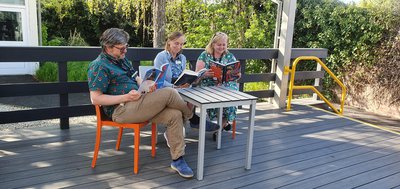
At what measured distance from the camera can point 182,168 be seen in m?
2.46

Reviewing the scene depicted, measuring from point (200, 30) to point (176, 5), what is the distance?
873mm

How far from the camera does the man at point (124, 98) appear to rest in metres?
2.33

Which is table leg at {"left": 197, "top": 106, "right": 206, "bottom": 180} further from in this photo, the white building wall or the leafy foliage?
the white building wall

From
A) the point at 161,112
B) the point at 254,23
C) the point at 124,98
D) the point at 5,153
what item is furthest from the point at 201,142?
the point at 254,23

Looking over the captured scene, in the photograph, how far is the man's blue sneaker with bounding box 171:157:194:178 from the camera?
244 centimetres

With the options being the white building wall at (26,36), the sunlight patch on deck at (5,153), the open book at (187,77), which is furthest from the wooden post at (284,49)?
the white building wall at (26,36)

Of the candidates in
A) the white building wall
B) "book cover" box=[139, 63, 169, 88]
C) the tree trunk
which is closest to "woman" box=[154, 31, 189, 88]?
"book cover" box=[139, 63, 169, 88]

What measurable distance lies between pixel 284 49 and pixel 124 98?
2.87 meters

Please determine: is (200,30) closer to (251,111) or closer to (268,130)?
(268,130)

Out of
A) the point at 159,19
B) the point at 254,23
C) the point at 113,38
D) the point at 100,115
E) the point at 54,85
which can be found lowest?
the point at 100,115

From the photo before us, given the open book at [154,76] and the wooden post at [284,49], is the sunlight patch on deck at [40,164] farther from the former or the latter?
the wooden post at [284,49]

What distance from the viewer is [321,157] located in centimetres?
302

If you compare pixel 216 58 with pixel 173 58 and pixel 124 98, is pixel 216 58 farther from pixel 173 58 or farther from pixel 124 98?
pixel 124 98

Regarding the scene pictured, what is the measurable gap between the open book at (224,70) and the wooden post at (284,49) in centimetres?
174
